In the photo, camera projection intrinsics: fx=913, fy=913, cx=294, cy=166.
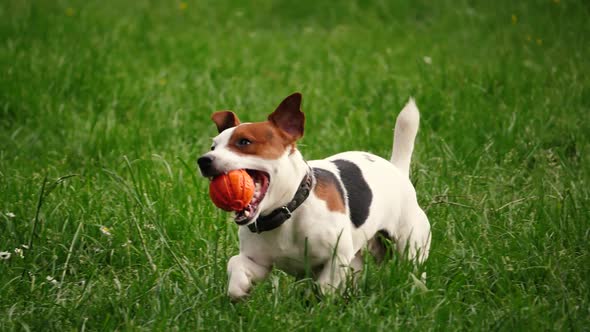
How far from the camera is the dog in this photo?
3.45 meters

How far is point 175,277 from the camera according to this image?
4035 millimetres

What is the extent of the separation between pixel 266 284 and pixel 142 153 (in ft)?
7.47

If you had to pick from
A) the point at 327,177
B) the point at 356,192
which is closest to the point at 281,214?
the point at 327,177

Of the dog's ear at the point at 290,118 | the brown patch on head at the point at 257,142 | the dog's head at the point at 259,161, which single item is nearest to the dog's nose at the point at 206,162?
the dog's head at the point at 259,161

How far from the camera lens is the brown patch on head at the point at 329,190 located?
362cm

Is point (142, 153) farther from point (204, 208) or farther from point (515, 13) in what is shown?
point (515, 13)

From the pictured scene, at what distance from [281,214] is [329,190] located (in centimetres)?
27

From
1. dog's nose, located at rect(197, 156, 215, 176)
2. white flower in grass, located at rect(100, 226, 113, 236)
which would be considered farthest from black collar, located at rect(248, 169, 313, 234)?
white flower in grass, located at rect(100, 226, 113, 236)

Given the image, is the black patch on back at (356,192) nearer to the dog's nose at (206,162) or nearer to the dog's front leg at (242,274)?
the dog's front leg at (242,274)

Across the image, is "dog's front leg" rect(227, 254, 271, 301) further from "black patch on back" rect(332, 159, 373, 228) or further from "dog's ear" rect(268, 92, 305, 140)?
"dog's ear" rect(268, 92, 305, 140)

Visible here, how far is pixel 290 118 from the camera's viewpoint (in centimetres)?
363

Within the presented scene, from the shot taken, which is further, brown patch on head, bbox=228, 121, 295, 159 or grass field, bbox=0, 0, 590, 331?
grass field, bbox=0, 0, 590, 331

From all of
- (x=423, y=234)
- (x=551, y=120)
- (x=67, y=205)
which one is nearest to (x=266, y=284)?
(x=423, y=234)

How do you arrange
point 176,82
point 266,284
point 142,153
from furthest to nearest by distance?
point 176,82, point 142,153, point 266,284
